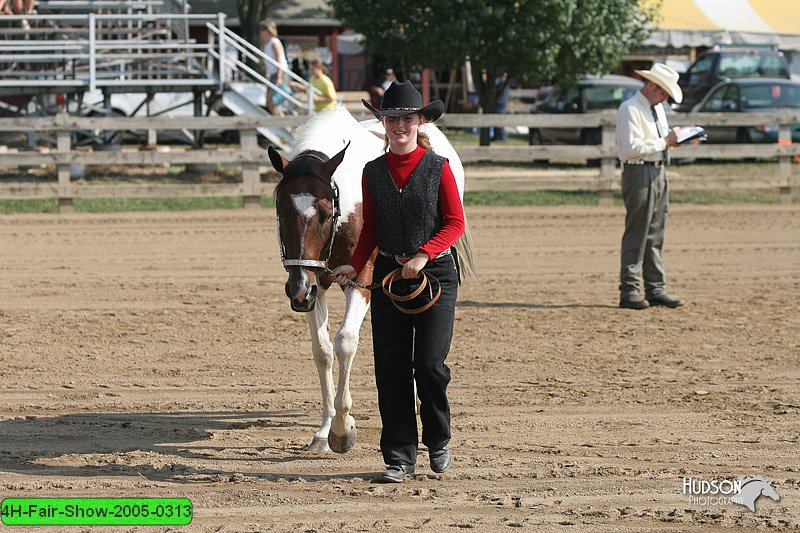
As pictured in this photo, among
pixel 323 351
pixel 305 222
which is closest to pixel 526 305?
pixel 323 351

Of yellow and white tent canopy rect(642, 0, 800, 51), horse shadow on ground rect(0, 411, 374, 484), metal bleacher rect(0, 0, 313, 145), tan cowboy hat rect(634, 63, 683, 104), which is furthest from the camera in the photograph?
yellow and white tent canopy rect(642, 0, 800, 51)

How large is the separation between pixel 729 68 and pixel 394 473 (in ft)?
81.6

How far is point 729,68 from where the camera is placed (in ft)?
92.8

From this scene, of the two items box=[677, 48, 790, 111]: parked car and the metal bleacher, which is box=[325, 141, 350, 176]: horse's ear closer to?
the metal bleacher

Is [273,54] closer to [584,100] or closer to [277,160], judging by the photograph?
[584,100]

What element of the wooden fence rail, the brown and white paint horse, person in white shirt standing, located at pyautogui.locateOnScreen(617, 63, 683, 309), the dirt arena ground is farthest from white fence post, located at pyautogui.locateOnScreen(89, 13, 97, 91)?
the brown and white paint horse

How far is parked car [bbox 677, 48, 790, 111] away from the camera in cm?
2802

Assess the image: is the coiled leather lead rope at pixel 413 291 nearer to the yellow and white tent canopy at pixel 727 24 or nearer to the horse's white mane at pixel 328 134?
the horse's white mane at pixel 328 134

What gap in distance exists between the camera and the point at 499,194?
60.9 feet

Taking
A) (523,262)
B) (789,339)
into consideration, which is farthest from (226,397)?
(523,262)

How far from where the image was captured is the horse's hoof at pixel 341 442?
6.03 meters

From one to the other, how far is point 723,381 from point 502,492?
2.92m

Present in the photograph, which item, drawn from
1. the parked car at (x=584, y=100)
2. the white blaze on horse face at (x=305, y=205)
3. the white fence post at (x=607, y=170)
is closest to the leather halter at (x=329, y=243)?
the white blaze on horse face at (x=305, y=205)

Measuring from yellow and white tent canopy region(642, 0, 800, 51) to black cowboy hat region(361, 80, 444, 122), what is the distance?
2743 cm
